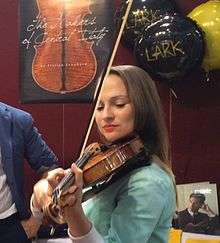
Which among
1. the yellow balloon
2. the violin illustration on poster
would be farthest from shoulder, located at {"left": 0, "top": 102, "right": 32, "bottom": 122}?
the yellow balloon

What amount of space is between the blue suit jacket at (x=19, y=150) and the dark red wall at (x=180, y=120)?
1.47 feet

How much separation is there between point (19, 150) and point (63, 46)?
0.75 m

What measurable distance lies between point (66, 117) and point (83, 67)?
1.05 feet

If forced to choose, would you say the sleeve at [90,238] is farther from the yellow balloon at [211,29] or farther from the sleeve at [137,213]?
the yellow balloon at [211,29]

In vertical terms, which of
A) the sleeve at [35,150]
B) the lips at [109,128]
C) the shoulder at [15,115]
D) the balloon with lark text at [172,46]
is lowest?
the sleeve at [35,150]

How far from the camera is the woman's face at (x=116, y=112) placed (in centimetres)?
111

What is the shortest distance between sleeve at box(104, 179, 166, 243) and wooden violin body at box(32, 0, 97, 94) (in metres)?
1.78

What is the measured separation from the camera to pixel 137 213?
99cm

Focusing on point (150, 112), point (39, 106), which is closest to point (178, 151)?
point (39, 106)

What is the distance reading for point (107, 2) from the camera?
2701mm

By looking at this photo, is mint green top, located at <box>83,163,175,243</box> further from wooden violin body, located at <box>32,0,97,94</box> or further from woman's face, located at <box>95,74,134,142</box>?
wooden violin body, located at <box>32,0,97,94</box>

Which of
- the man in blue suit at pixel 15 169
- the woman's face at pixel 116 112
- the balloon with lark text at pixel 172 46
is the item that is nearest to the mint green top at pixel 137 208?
the woman's face at pixel 116 112

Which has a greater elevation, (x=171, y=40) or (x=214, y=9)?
(x=214, y=9)

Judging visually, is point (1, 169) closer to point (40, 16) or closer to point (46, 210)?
point (40, 16)
